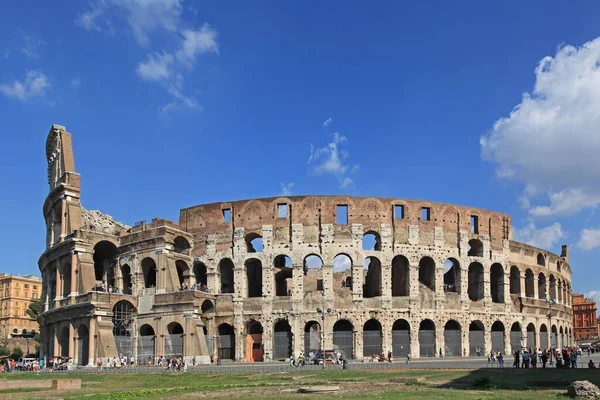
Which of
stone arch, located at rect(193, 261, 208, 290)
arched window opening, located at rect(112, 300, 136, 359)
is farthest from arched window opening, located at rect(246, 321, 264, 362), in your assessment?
arched window opening, located at rect(112, 300, 136, 359)

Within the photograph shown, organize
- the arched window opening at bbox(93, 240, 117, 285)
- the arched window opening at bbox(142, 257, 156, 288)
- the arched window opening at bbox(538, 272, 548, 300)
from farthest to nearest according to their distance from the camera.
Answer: the arched window opening at bbox(538, 272, 548, 300) → the arched window opening at bbox(93, 240, 117, 285) → the arched window opening at bbox(142, 257, 156, 288)

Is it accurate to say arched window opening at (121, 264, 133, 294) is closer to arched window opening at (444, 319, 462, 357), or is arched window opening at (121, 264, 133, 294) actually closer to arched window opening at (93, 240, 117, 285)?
arched window opening at (93, 240, 117, 285)

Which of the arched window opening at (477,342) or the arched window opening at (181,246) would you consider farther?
the arched window opening at (181,246)

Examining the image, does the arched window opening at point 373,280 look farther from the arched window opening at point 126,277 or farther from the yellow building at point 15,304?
the yellow building at point 15,304

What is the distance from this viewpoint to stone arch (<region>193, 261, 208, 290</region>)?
50025mm

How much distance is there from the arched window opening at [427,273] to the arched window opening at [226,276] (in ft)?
48.3

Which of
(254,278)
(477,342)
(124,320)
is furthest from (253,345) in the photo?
(477,342)

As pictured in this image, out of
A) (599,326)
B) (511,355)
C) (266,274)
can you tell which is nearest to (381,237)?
(266,274)

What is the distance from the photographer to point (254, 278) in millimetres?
51219

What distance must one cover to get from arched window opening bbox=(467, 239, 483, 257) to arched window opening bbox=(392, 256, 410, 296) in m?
6.09

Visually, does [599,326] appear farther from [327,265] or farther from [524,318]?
[327,265]

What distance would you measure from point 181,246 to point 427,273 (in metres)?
19.2

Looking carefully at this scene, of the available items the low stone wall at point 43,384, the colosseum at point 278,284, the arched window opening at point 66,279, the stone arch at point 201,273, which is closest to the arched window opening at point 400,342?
the colosseum at point 278,284

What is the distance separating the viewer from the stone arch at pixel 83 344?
45.5m
